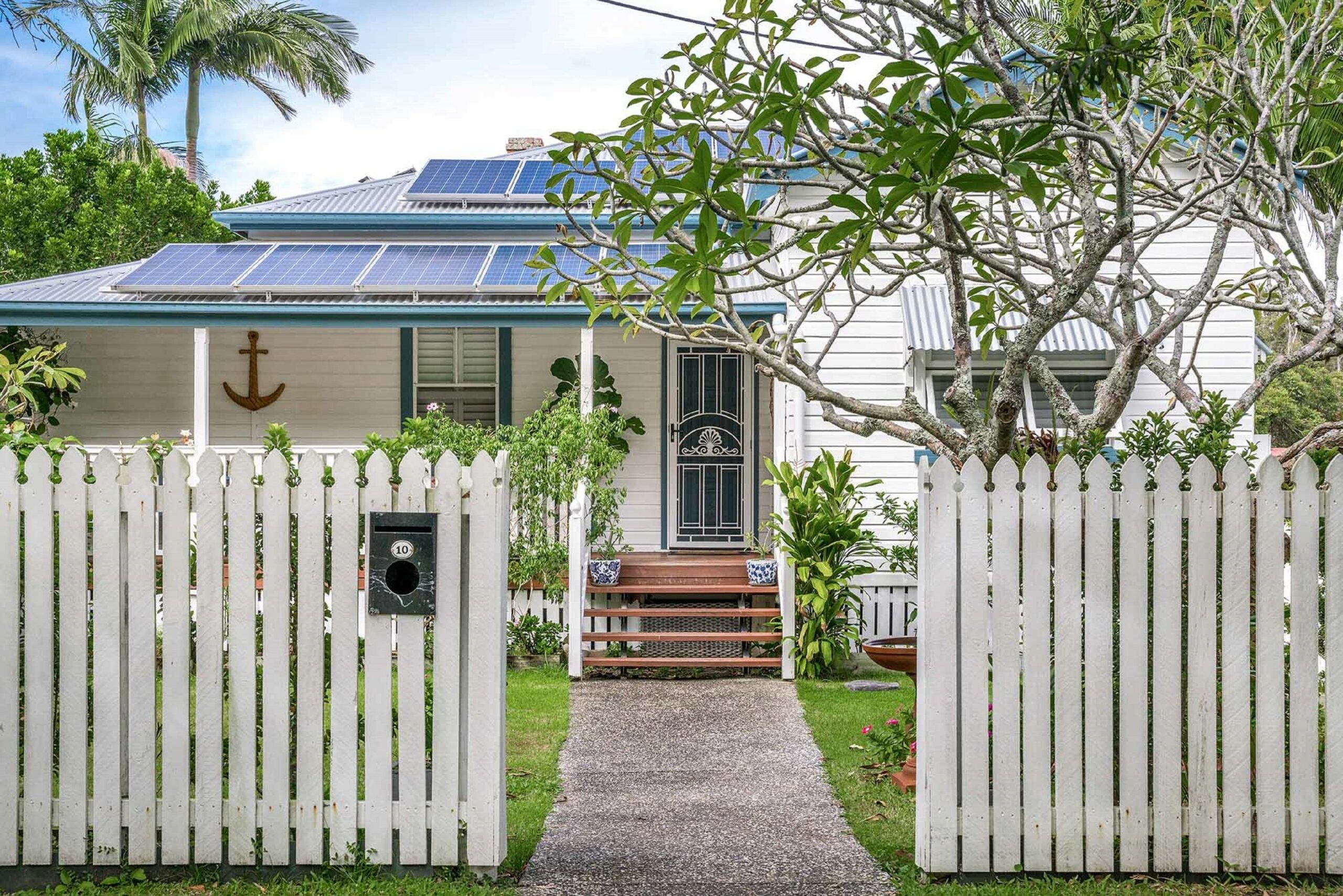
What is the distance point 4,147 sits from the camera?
26.6 meters

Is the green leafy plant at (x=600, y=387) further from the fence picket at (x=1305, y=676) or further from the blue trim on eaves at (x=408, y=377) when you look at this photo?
the fence picket at (x=1305, y=676)

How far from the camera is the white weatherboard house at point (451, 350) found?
11.4 m

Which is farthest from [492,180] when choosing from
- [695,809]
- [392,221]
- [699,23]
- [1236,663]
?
[1236,663]

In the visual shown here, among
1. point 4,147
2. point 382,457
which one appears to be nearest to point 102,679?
point 382,457

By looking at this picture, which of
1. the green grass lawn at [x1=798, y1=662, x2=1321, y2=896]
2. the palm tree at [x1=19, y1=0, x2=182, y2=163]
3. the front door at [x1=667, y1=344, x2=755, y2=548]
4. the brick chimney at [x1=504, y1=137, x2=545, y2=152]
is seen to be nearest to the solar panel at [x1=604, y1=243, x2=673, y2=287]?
the front door at [x1=667, y1=344, x2=755, y2=548]

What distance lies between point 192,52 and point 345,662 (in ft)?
104

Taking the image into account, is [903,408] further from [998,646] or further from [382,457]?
[382,457]

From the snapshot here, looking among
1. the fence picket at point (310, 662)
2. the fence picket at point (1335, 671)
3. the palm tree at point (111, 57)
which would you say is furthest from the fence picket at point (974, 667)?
the palm tree at point (111, 57)

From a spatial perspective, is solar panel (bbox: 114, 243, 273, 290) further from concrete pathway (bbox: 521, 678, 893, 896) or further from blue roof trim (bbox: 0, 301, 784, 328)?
concrete pathway (bbox: 521, 678, 893, 896)

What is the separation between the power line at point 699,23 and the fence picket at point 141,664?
3.26 metres

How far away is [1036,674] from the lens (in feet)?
15.1

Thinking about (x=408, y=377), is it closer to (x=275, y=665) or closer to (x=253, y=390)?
(x=253, y=390)

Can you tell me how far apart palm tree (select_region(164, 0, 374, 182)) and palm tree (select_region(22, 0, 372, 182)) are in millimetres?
21

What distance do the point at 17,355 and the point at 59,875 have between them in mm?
9648
